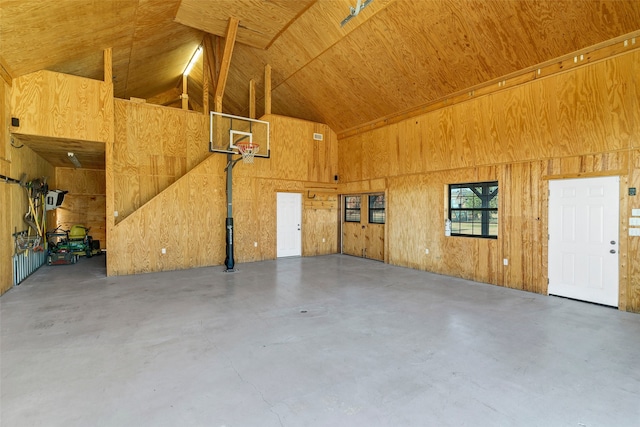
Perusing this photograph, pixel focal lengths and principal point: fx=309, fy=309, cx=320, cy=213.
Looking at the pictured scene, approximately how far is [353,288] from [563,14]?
5307 mm

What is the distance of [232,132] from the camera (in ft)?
26.1

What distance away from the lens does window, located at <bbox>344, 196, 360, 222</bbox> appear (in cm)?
984

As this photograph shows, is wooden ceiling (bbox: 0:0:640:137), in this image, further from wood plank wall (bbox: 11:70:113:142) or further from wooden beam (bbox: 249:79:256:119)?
wood plank wall (bbox: 11:70:113:142)

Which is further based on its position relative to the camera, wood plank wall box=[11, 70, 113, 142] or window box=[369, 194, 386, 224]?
window box=[369, 194, 386, 224]

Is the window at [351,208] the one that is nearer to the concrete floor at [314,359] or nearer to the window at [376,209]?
the window at [376,209]

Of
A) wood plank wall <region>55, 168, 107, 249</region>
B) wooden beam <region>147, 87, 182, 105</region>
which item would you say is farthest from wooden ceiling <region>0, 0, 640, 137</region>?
wooden beam <region>147, 87, 182, 105</region>

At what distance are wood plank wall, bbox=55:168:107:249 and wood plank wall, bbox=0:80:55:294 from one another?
389 centimetres

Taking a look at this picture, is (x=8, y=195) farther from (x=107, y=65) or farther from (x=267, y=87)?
(x=267, y=87)

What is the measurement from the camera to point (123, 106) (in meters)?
7.43

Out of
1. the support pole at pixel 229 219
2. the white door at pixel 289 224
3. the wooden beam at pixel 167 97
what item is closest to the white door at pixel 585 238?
the white door at pixel 289 224

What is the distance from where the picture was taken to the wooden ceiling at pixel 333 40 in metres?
4.57

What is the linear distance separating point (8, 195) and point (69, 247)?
2.97m

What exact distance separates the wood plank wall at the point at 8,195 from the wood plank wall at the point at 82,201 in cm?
389

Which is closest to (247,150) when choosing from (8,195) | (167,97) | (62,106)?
(62,106)
